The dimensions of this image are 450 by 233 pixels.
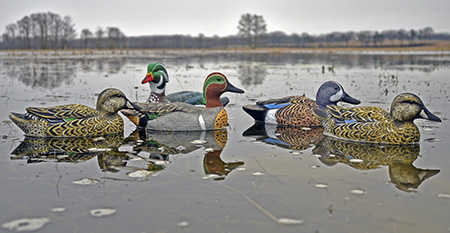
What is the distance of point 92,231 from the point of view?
4688mm

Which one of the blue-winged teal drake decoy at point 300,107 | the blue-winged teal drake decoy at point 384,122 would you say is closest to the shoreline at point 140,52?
the blue-winged teal drake decoy at point 300,107

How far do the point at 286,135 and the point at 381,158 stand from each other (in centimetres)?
251

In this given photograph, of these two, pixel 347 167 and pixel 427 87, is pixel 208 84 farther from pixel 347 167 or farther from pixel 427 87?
pixel 427 87

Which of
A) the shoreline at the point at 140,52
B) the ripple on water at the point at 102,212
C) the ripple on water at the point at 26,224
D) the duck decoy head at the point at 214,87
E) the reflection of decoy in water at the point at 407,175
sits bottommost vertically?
the ripple on water at the point at 26,224

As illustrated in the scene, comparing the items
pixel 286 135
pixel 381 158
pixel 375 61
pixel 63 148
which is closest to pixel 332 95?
pixel 286 135

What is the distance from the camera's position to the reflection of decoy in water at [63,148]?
24.9 feet

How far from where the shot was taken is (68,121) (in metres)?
8.98

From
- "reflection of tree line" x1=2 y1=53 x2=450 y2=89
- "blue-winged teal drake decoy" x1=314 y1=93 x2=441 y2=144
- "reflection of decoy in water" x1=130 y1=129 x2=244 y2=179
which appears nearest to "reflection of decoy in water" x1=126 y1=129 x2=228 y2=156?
"reflection of decoy in water" x1=130 y1=129 x2=244 y2=179

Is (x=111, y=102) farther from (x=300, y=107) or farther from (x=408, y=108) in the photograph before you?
(x=408, y=108)

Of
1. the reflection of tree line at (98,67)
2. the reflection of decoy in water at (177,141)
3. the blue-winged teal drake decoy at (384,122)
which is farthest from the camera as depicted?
the reflection of tree line at (98,67)

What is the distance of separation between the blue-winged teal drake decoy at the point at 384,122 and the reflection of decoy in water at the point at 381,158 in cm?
15

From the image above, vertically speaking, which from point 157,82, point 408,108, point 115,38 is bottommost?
point 408,108

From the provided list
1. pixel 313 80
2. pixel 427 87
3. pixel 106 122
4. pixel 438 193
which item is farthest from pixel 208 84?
pixel 313 80

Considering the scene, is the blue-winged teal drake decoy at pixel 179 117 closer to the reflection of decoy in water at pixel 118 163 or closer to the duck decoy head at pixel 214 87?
the duck decoy head at pixel 214 87
